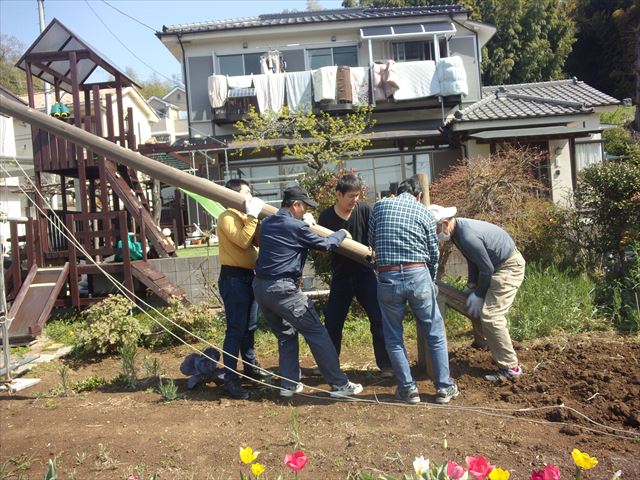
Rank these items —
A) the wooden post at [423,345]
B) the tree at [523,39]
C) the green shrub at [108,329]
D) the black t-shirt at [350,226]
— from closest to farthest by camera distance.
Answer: the wooden post at [423,345]
the black t-shirt at [350,226]
the green shrub at [108,329]
the tree at [523,39]

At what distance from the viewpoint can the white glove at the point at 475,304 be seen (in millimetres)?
4898

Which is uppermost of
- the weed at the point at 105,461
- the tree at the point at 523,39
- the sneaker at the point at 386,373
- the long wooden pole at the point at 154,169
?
the tree at the point at 523,39

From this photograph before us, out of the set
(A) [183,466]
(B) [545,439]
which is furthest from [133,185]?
(B) [545,439]

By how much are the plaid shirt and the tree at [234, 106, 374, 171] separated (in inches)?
325

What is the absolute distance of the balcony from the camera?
54.9 feet

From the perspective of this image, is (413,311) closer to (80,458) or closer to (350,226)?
(350,226)

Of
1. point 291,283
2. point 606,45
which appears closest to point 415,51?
point 606,45

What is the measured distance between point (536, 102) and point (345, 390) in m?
12.8

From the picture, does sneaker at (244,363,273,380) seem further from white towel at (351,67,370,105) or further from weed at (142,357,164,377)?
white towel at (351,67,370,105)

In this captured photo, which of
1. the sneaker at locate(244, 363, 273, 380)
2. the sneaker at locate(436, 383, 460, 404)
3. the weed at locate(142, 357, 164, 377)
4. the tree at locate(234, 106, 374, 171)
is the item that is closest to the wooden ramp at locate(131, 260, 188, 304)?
the weed at locate(142, 357, 164, 377)

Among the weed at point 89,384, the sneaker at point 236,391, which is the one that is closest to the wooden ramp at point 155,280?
the weed at point 89,384

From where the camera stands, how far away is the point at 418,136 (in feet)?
54.3

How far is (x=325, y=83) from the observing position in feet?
54.5

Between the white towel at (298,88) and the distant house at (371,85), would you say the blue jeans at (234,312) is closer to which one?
the distant house at (371,85)
